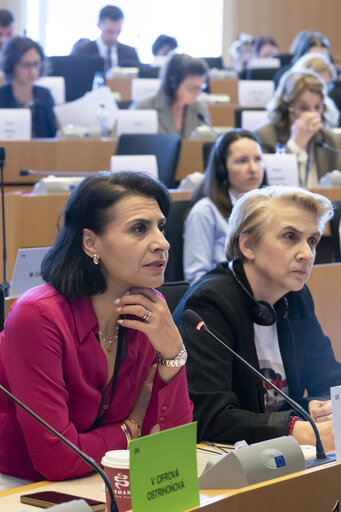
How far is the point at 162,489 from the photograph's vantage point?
1.31 m

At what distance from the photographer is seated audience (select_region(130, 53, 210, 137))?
6246mm

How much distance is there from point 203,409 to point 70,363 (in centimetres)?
47

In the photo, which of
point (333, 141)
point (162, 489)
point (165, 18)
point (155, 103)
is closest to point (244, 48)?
point (165, 18)

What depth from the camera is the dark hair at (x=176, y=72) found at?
623cm

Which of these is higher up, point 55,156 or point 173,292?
point 55,156

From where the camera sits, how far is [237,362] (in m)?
2.30

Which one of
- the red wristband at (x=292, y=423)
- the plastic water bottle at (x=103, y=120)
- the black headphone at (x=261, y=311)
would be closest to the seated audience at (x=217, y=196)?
the black headphone at (x=261, y=311)

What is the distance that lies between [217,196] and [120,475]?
2.39 meters

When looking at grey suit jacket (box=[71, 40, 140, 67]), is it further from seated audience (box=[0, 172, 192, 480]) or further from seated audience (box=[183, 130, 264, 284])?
seated audience (box=[0, 172, 192, 480])

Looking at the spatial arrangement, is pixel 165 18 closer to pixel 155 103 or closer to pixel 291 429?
pixel 155 103

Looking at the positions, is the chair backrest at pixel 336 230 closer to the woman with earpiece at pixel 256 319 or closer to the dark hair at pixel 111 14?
the woman with earpiece at pixel 256 319

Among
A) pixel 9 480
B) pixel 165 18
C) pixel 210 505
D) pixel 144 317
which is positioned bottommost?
pixel 9 480

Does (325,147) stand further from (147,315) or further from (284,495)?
(284,495)

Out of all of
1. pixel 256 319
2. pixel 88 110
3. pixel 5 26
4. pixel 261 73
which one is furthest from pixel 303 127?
pixel 261 73
